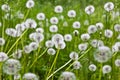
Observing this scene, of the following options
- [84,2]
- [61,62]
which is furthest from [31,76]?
[84,2]

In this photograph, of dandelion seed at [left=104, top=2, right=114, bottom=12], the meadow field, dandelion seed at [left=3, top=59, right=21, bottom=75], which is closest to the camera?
dandelion seed at [left=3, top=59, right=21, bottom=75]

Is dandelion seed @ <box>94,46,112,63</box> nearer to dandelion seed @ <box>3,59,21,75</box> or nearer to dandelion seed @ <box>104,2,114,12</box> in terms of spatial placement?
dandelion seed @ <box>3,59,21,75</box>

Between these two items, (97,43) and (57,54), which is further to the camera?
(97,43)

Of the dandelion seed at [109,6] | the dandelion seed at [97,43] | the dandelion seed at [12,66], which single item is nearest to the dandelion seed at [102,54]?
the dandelion seed at [12,66]

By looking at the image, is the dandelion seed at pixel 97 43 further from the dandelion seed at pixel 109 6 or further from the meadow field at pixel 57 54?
the dandelion seed at pixel 109 6

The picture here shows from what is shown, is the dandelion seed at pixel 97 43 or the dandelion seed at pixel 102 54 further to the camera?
the dandelion seed at pixel 97 43

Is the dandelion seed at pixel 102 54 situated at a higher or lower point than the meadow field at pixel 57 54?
higher

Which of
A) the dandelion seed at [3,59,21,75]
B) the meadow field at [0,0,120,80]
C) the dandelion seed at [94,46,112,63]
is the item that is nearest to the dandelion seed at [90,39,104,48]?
the meadow field at [0,0,120,80]

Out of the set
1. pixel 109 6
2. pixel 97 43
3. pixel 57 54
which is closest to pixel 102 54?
pixel 57 54

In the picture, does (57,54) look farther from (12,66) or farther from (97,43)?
(12,66)

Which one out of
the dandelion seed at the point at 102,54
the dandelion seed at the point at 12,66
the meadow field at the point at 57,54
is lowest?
the meadow field at the point at 57,54

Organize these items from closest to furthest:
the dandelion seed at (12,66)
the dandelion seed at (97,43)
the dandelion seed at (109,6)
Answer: the dandelion seed at (12,66), the dandelion seed at (97,43), the dandelion seed at (109,6)

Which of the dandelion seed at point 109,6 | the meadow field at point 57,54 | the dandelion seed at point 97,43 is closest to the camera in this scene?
the meadow field at point 57,54
